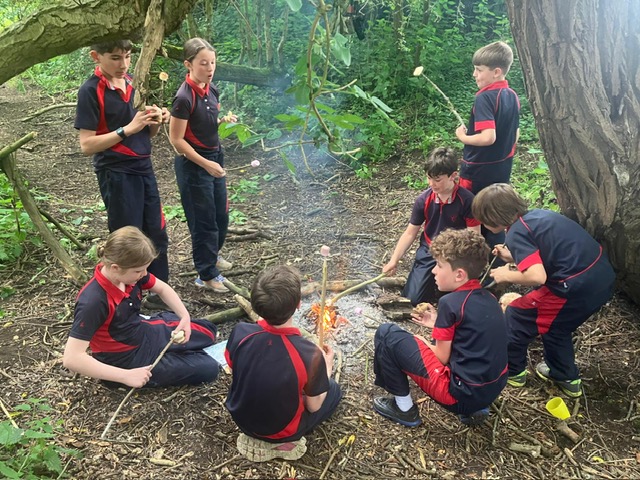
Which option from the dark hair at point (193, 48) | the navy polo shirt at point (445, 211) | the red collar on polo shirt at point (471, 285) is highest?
the dark hair at point (193, 48)

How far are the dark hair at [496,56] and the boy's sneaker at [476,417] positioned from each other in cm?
256

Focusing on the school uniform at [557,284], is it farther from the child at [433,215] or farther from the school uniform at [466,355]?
the child at [433,215]

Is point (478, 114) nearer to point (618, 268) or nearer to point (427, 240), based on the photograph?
point (427, 240)

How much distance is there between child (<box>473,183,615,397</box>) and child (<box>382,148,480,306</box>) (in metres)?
0.58

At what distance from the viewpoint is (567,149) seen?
3393mm

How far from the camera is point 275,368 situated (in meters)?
2.27

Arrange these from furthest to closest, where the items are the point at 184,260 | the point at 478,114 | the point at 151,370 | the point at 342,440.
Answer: the point at 184,260
the point at 478,114
the point at 151,370
the point at 342,440

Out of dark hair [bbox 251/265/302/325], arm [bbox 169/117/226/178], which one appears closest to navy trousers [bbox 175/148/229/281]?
arm [bbox 169/117/226/178]

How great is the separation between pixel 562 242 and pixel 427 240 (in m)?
1.22

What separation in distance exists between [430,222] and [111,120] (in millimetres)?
2429

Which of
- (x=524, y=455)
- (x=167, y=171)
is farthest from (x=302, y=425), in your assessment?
(x=167, y=171)

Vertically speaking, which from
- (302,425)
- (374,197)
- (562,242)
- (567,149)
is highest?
(567,149)

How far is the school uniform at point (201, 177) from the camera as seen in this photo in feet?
11.7

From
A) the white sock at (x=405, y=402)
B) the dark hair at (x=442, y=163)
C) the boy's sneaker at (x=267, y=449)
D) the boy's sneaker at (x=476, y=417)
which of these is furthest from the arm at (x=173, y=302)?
the dark hair at (x=442, y=163)
